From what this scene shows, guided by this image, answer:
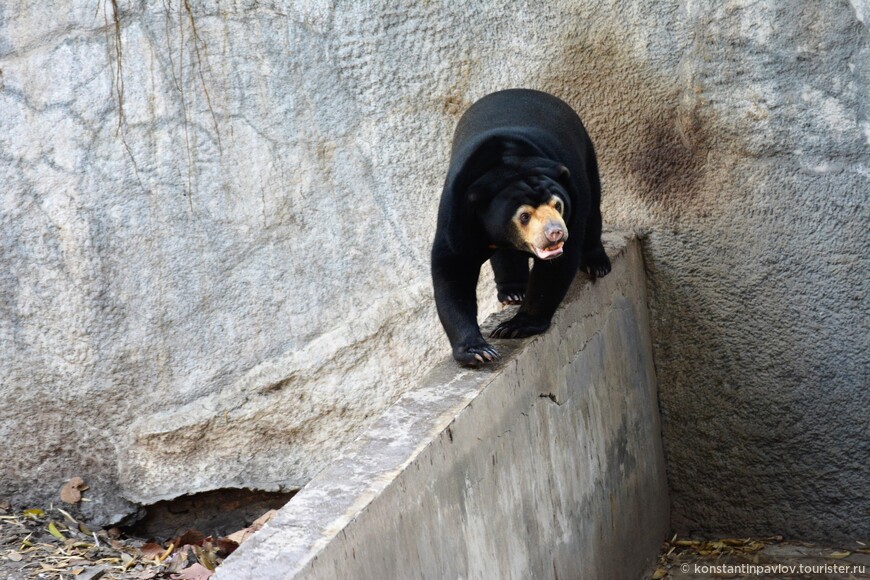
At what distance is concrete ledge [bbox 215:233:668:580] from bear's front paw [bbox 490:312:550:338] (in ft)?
0.13

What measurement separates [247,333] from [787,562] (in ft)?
8.33

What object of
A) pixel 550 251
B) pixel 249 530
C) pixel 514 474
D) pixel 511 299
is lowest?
pixel 249 530

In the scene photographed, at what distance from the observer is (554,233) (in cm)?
301

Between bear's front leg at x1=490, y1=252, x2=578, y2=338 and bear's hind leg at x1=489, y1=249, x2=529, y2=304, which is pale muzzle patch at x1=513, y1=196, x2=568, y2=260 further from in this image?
bear's hind leg at x1=489, y1=249, x2=529, y2=304

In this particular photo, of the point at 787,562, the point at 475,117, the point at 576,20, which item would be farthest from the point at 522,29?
the point at 787,562

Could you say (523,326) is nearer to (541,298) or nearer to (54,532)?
(541,298)

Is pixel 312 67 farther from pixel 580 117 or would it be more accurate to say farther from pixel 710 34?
pixel 710 34

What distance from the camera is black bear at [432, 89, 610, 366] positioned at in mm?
3074

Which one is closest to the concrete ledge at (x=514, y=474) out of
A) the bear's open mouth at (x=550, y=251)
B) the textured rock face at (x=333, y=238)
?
the bear's open mouth at (x=550, y=251)

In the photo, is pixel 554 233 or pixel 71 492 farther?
pixel 71 492

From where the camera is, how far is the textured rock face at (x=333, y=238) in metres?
4.02

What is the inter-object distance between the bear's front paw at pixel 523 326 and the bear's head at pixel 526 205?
0.21 meters

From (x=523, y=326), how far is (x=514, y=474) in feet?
1.77

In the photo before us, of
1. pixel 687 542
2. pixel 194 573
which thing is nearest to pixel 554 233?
pixel 194 573
